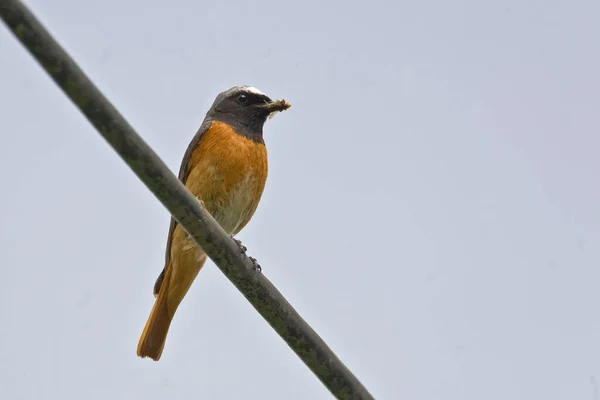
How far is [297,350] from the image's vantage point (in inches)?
169

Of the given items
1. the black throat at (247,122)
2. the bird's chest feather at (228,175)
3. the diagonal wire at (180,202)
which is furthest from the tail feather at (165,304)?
the diagonal wire at (180,202)

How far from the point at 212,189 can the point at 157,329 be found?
121 cm

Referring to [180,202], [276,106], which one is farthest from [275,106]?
[180,202]

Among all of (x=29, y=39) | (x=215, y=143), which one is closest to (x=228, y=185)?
(x=215, y=143)

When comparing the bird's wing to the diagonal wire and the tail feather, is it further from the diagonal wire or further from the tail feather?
the diagonal wire

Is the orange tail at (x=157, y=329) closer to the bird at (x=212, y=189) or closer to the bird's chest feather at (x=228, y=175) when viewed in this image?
the bird at (x=212, y=189)

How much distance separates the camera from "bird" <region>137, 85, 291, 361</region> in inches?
267

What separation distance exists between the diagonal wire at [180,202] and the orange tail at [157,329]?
8.97 ft

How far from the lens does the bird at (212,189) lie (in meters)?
6.77

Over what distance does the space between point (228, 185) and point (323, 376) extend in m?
2.72

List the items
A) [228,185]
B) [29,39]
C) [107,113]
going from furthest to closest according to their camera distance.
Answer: [228,185], [107,113], [29,39]

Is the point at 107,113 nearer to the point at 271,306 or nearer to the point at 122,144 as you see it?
the point at 122,144

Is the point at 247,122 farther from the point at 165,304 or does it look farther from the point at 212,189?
the point at 165,304

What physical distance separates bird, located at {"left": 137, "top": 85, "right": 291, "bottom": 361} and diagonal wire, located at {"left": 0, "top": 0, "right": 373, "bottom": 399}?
7.87 ft
